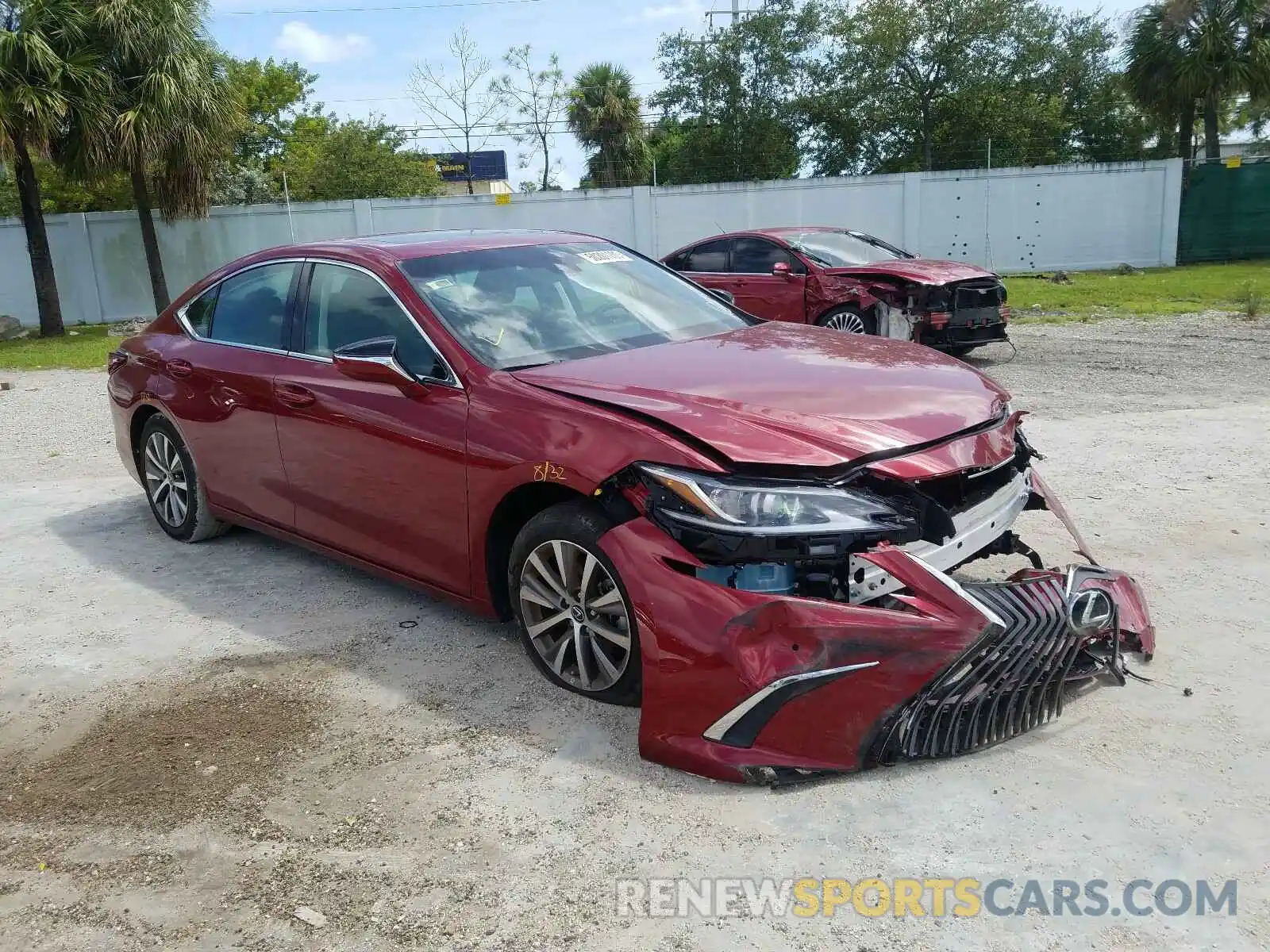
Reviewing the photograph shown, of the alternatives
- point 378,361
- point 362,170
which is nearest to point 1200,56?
point 362,170

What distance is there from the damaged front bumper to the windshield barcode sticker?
208cm

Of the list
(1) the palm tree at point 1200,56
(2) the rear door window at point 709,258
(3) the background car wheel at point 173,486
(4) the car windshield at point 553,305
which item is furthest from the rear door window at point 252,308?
(1) the palm tree at point 1200,56

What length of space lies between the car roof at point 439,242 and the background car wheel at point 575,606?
1621 millimetres

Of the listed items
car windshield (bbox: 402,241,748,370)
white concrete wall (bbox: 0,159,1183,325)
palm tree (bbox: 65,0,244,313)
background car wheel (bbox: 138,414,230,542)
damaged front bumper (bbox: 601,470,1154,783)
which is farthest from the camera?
white concrete wall (bbox: 0,159,1183,325)

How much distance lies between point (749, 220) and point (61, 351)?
13.9m

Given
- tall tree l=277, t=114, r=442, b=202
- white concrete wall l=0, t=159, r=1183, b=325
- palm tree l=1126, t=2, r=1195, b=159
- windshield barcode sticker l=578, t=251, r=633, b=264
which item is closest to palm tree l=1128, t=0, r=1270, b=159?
palm tree l=1126, t=2, r=1195, b=159

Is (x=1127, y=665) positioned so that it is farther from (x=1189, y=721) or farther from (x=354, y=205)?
(x=354, y=205)

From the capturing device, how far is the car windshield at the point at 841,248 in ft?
36.6

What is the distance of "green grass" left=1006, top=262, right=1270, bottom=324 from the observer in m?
14.6

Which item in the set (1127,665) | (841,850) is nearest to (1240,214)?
(1127,665)

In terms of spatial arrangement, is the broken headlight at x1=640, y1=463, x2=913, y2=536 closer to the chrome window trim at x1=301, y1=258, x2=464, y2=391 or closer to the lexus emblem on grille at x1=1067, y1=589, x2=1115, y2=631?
the lexus emblem on grille at x1=1067, y1=589, x2=1115, y2=631

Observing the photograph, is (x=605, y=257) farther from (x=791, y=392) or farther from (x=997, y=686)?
(x=997, y=686)

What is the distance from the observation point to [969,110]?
35156mm

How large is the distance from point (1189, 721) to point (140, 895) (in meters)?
3.15
